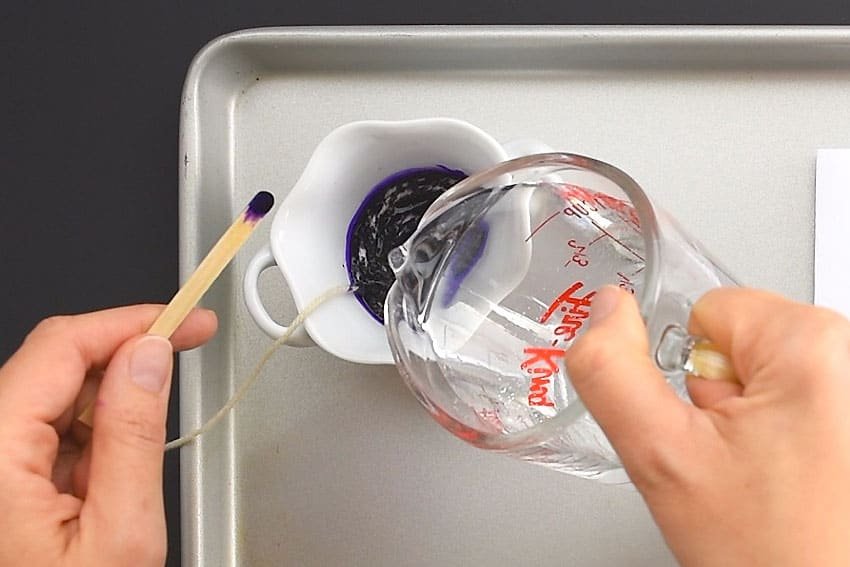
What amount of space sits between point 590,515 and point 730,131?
22 cm

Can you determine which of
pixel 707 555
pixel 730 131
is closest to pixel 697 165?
pixel 730 131

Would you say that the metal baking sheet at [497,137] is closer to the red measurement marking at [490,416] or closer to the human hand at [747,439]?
the red measurement marking at [490,416]

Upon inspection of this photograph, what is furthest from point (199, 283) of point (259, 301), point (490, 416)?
point (490, 416)

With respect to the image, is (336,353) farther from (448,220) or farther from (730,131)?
(730,131)

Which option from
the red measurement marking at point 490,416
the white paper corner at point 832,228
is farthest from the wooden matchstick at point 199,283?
the white paper corner at point 832,228

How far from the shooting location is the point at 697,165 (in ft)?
1.67

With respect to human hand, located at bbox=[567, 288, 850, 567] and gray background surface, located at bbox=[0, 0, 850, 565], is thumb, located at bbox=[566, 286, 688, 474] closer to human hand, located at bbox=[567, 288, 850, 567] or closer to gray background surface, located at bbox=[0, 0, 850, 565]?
human hand, located at bbox=[567, 288, 850, 567]

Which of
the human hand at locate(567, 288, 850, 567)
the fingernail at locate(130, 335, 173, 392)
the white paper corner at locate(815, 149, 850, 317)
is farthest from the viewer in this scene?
the white paper corner at locate(815, 149, 850, 317)

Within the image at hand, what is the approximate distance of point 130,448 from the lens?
1.27 feet

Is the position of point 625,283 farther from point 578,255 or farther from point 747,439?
point 747,439

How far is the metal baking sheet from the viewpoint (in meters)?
0.50

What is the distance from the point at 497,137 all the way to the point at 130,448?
0.26m

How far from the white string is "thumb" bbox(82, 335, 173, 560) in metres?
0.07

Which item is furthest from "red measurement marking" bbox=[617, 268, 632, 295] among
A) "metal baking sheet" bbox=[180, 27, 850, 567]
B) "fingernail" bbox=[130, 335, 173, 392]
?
"fingernail" bbox=[130, 335, 173, 392]
